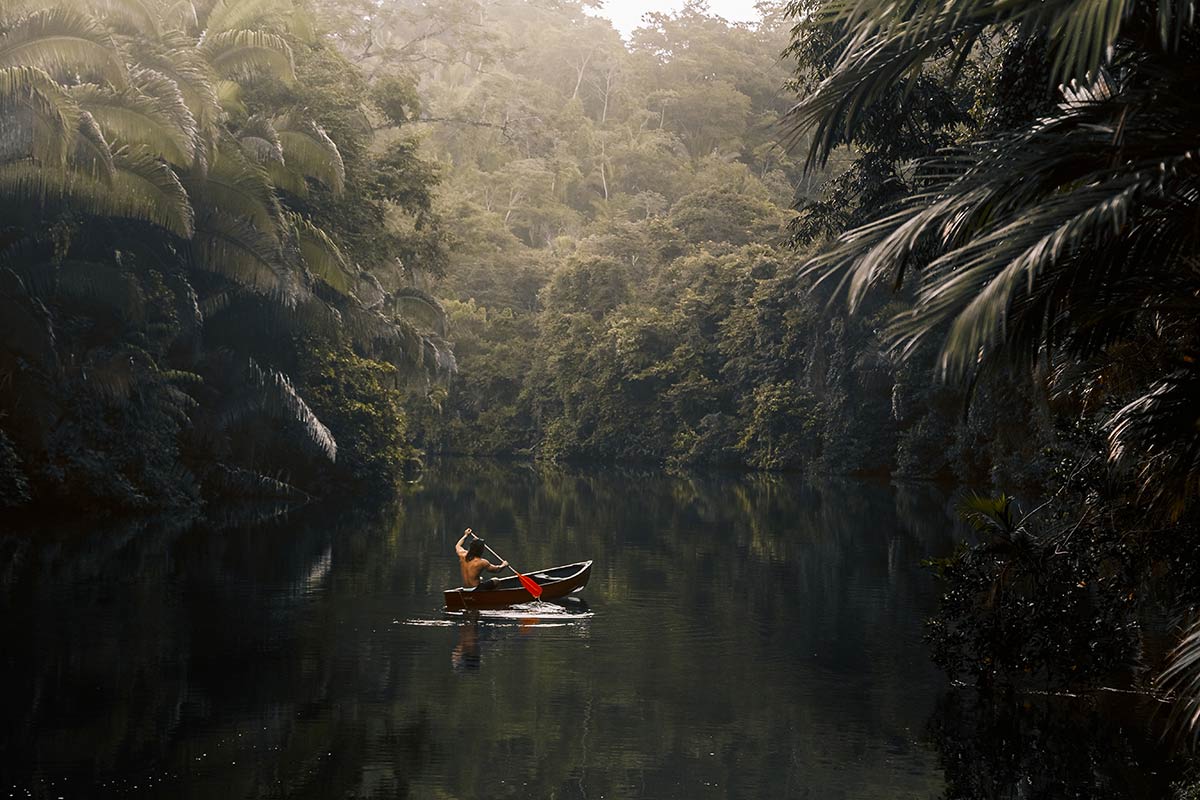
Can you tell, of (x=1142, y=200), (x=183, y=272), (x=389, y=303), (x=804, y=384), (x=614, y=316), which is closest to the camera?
(x=1142, y=200)

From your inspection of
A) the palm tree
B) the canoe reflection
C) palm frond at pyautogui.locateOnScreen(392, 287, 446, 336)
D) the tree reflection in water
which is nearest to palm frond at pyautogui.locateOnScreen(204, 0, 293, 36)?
palm frond at pyautogui.locateOnScreen(392, 287, 446, 336)

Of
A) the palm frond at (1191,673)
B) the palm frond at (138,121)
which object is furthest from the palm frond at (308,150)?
the palm frond at (1191,673)

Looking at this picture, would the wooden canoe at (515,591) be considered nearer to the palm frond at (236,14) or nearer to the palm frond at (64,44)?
the palm frond at (64,44)

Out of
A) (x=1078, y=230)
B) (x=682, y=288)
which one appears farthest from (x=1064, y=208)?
(x=682, y=288)

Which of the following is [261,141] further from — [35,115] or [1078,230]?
[1078,230]

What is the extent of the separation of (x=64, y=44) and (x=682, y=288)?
44555mm

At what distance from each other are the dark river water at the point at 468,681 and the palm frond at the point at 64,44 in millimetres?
7087

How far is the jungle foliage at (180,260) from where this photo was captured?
76.3 feet

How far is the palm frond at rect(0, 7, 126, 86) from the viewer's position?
74.3 feet

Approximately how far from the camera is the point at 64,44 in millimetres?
22875

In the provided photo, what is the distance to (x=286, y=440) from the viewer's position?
32.4 m

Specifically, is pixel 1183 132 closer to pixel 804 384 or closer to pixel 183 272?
pixel 183 272

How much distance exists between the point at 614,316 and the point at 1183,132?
200 ft

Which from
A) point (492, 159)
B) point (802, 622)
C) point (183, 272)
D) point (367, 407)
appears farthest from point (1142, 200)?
point (492, 159)
